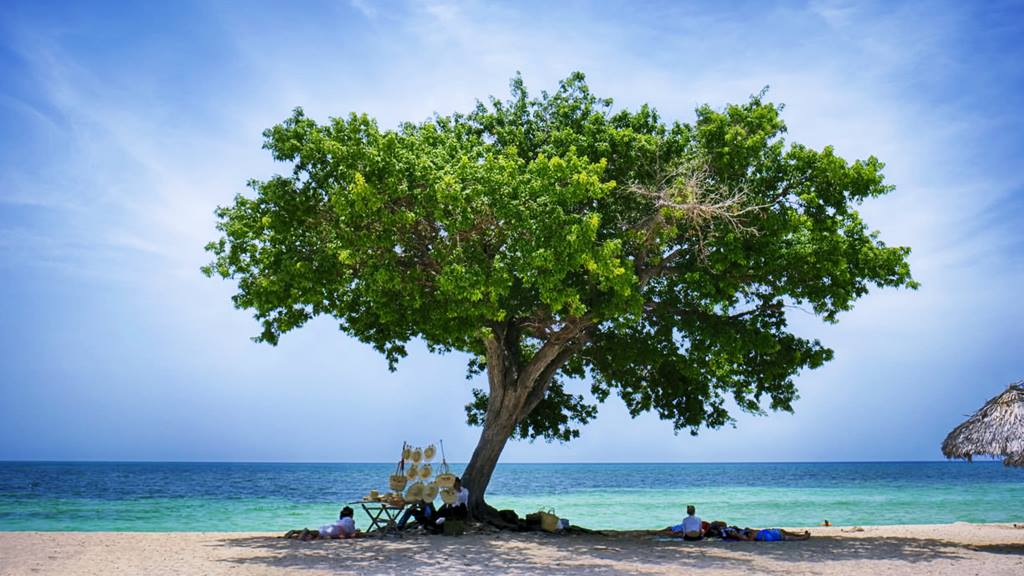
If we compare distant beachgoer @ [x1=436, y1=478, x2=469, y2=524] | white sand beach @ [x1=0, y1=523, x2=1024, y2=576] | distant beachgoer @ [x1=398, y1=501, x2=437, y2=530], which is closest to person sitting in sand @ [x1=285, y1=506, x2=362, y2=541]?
white sand beach @ [x1=0, y1=523, x2=1024, y2=576]

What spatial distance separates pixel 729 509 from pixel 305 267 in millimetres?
30024

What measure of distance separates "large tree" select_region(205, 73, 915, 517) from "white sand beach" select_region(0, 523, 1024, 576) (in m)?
3.27

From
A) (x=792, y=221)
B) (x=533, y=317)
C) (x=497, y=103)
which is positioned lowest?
(x=533, y=317)

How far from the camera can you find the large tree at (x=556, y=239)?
1298 cm

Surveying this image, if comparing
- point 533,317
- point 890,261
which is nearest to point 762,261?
point 890,261

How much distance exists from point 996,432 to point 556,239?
974cm

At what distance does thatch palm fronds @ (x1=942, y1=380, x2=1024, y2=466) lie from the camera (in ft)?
48.6

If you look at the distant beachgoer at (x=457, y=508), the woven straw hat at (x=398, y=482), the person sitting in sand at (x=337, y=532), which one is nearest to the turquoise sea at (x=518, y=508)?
the person sitting in sand at (x=337, y=532)

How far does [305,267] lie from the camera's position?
13.7 m

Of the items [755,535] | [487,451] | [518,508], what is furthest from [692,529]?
[518,508]

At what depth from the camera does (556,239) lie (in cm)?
1261

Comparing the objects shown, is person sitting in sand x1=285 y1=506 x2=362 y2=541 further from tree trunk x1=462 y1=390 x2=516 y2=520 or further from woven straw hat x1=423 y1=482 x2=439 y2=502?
tree trunk x1=462 y1=390 x2=516 y2=520

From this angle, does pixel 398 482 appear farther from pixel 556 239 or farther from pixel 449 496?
pixel 556 239

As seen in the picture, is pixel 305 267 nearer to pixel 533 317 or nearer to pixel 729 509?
pixel 533 317
